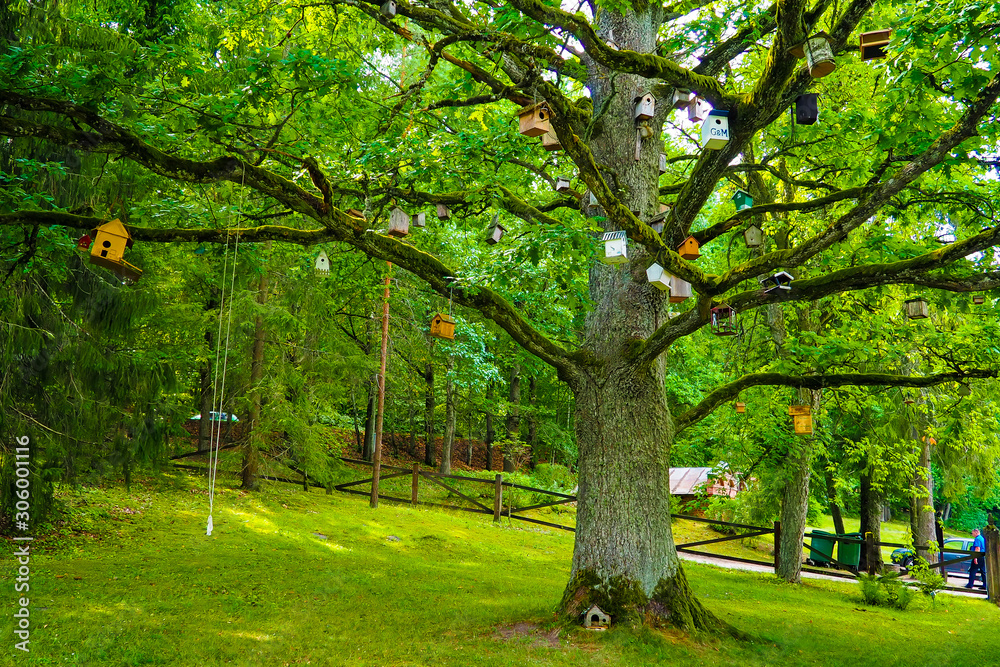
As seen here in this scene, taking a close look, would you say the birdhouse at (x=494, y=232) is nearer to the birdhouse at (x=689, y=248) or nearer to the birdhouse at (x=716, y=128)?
the birdhouse at (x=689, y=248)

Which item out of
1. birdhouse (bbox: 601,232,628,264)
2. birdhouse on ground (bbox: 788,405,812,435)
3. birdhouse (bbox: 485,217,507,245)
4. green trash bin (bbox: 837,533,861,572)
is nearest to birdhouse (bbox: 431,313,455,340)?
birdhouse (bbox: 485,217,507,245)

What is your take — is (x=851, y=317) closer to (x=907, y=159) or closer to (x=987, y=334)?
(x=987, y=334)

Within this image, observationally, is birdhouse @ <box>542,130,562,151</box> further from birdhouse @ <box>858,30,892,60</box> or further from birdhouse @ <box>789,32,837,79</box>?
birdhouse @ <box>858,30,892,60</box>

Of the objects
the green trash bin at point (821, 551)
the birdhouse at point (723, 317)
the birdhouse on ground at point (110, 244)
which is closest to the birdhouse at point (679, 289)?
the birdhouse at point (723, 317)

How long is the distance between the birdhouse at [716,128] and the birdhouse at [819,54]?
974 millimetres

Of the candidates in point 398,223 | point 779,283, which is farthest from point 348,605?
point 779,283

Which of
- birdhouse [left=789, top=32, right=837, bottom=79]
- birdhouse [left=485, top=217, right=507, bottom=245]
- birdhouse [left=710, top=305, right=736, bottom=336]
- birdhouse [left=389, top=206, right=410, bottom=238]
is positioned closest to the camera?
birdhouse [left=789, top=32, right=837, bottom=79]

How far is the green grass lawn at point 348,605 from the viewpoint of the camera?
226 inches

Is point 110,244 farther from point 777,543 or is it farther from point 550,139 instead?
point 777,543

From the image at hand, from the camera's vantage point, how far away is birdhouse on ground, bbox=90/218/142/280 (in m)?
5.33

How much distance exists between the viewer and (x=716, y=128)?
5742 mm

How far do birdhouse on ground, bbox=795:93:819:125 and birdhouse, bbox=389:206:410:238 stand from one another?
3776 millimetres

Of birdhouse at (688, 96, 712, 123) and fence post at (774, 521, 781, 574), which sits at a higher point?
birdhouse at (688, 96, 712, 123)

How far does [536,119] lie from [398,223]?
6.26ft
